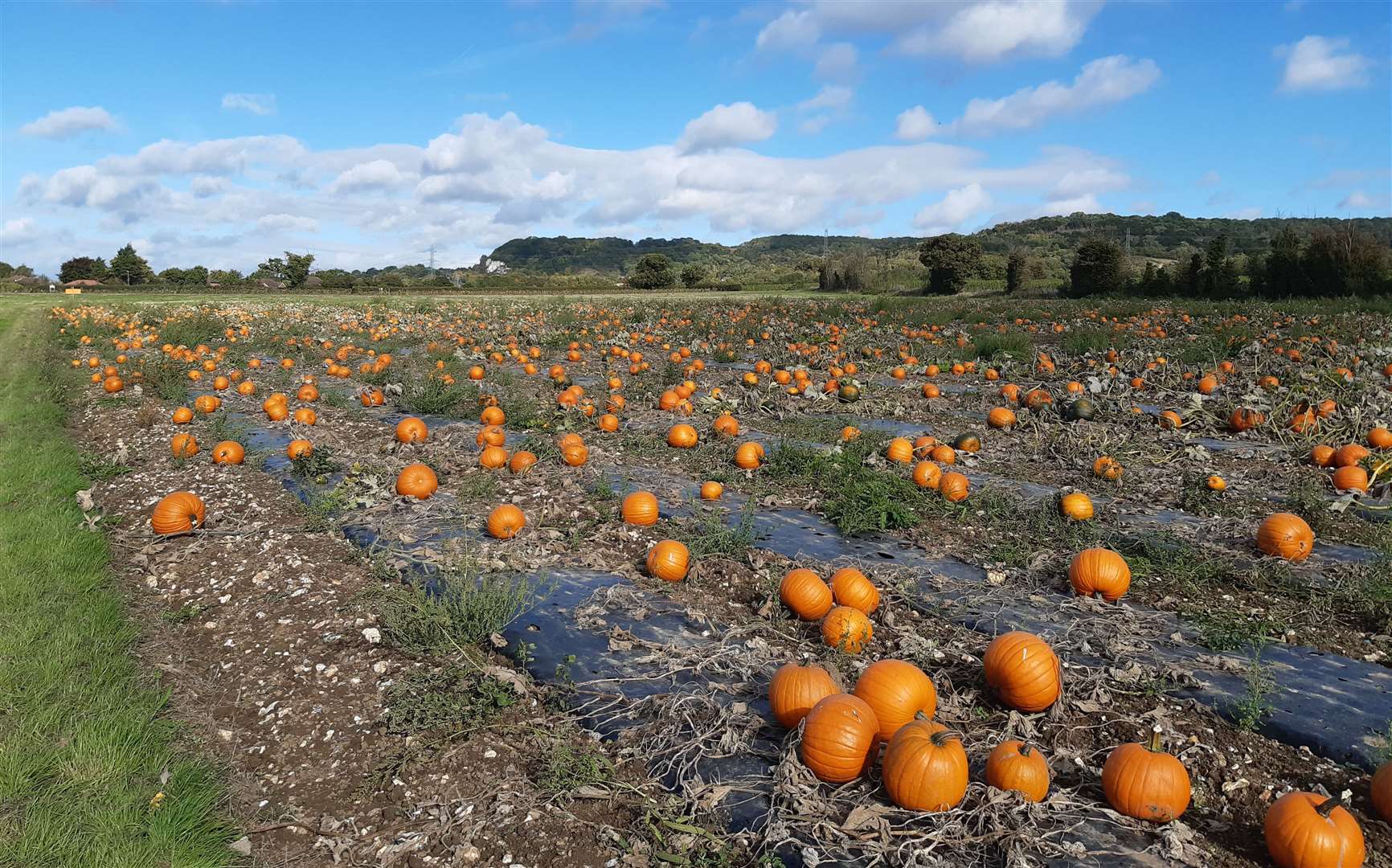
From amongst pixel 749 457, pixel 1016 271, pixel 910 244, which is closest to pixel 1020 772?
pixel 749 457

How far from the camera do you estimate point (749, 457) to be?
8734 mm

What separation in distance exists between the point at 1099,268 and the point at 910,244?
357 ft

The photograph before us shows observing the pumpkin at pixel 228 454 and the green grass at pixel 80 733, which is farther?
the pumpkin at pixel 228 454

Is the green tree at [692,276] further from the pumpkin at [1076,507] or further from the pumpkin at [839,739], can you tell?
the pumpkin at [839,739]

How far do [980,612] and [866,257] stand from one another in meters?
56.1

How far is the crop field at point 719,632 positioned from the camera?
11.2 ft

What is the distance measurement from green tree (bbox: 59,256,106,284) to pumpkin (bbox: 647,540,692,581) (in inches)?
3461

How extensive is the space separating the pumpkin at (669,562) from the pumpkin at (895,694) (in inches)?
85.9

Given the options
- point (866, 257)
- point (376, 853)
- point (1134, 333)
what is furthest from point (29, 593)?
point (866, 257)

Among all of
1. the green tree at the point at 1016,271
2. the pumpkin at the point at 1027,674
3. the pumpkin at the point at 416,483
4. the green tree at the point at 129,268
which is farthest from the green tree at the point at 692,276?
the pumpkin at the point at 1027,674

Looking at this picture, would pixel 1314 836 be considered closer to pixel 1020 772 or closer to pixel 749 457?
pixel 1020 772

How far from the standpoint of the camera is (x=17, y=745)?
13.2 feet

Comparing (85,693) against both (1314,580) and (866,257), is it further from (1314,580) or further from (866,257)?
(866,257)

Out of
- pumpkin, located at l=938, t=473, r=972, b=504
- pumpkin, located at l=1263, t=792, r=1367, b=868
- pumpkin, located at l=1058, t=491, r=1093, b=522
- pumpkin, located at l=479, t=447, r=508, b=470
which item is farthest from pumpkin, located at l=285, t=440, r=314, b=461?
pumpkin, located at l=1263, t=792, r=1367, b=868
